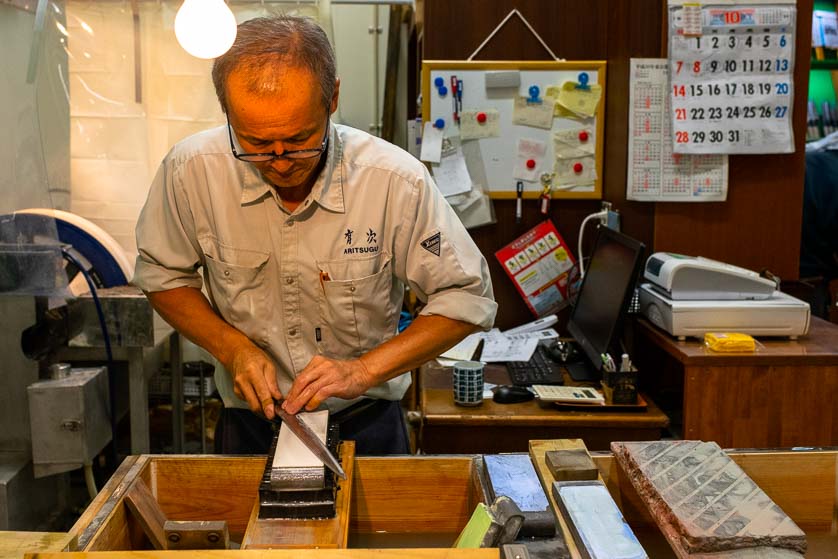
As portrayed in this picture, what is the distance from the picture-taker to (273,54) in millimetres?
1348

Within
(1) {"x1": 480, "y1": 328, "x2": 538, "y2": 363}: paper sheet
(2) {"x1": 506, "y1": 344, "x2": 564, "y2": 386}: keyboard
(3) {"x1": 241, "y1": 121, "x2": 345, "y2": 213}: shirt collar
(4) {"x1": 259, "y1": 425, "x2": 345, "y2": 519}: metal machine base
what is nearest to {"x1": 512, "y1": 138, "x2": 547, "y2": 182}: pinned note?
(1) {"x1": 480, "y1": 328, "x2": 538, "y2": 363}: paper sheet

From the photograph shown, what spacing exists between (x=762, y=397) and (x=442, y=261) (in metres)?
1.27

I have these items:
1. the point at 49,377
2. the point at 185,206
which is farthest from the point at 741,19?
the point at 49,377

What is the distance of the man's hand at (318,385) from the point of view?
137 cm

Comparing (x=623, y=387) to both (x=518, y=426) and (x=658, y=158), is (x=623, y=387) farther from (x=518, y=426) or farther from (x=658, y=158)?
(x=658, y=158)

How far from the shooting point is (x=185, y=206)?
64.4 inches

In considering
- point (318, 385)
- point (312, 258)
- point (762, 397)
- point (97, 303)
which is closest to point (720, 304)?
point (762, 397)

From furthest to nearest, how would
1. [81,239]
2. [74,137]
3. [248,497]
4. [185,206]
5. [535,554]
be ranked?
[74,137] < [81,239] < [185,206] < [248,497] < [535,554]

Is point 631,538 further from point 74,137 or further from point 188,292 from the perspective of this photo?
point 74,137

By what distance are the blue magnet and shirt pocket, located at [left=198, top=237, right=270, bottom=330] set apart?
1815 mm

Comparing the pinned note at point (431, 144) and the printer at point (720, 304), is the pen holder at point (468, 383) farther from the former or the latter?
the pinned note at point (431, 144)

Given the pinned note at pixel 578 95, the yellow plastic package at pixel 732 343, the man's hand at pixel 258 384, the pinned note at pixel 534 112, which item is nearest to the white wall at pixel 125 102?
the pinned note at pixel 534 112

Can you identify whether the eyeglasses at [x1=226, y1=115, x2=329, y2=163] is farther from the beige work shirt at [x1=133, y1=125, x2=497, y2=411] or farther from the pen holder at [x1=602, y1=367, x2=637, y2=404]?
the pen holder at [x1=602, y1=367, x2=637, y2=404]

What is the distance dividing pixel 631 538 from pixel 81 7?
2922 millimetres
